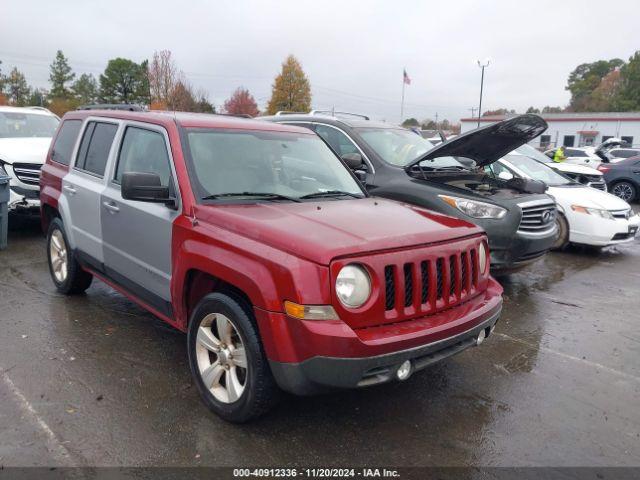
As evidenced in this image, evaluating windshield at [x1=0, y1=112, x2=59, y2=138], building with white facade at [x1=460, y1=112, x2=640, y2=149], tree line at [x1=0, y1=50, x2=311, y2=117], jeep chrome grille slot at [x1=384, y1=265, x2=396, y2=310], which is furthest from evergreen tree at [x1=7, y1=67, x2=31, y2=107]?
jeep chrome grille slot at [x1=384, y1=265, x2=396, y2=310]

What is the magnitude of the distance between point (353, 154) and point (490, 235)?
1.90 m

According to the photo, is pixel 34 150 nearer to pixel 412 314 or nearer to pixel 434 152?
pixel 434 152

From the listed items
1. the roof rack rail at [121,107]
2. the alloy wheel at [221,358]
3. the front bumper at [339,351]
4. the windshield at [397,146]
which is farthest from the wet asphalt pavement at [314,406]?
the windshield at [397,146]

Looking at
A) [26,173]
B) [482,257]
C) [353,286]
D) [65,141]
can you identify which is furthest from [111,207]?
[26,173]

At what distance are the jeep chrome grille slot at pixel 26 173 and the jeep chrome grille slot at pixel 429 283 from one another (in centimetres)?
694

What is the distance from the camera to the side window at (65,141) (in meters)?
5.21

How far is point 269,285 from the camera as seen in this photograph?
2.80m

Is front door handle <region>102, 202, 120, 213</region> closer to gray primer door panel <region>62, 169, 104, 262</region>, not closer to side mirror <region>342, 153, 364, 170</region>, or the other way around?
gray primer door panel <region>62, 169, 104, 262</region>

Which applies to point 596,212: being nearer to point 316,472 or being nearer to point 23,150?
point 316,472

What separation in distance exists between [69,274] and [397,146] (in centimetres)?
417

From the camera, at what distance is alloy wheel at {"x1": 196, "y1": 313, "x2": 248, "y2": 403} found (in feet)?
10.4

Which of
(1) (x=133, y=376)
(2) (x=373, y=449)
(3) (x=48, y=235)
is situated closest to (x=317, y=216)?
(2) (x=373, y=449)

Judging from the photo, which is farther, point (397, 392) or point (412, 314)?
point (397, 392)

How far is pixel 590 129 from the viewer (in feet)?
186
